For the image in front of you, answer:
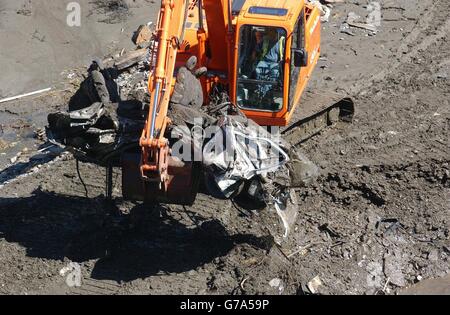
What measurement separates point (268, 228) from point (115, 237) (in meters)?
2.00

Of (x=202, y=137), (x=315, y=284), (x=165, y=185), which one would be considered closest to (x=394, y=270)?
(x=315, y=284)

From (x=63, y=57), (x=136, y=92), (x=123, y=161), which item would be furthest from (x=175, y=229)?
(x=63, y=57)

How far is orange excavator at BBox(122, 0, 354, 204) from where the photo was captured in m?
8.11

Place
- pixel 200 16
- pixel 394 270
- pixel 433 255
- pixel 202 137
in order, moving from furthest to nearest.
→ pixel 200 16 → pixel 433 255 → pixel 394 270 → pixel 202 137

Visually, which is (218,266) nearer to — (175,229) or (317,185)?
(175,229)

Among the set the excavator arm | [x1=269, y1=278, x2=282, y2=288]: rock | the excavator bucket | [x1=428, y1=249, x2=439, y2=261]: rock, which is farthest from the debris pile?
[x1=428, y1=249, x2=439, y2=261]: rock

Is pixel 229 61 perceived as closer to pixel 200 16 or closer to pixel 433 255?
pixel 200 16

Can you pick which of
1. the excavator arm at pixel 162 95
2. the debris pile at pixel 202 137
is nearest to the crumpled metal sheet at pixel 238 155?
the debris pile at pixel 202 137

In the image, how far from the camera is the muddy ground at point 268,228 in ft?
28.1

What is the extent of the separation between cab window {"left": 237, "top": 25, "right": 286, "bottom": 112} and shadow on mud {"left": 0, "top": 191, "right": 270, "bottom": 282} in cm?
182

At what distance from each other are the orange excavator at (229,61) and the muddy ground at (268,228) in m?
1.00

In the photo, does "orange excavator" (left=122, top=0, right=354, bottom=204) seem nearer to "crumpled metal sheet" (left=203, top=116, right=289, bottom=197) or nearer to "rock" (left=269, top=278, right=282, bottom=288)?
"crumpled metal sheet" (left=203, top=116, right=289, bottom=197)

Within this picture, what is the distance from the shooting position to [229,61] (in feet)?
31.8

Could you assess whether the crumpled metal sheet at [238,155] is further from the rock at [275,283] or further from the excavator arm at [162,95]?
the rock at [275,283]
